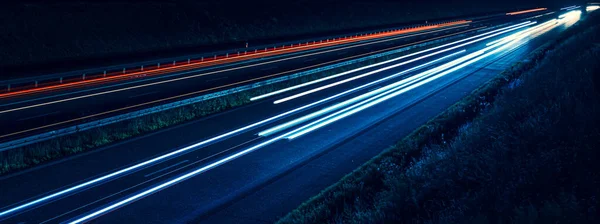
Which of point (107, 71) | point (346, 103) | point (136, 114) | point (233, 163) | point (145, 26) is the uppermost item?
point (145, 26)

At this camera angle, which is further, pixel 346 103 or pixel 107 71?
pixel 107 71

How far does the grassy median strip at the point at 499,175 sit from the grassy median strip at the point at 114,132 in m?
8.52

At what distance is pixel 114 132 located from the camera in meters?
18.0

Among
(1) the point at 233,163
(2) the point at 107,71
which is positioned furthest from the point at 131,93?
(1) the point at 233,163

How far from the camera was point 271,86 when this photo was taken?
85.0ft

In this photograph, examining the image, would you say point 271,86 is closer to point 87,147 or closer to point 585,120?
point 87,147

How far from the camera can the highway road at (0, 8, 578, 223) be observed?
11.7 meters

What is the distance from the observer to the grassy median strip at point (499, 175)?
24.9ft

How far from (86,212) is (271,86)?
15.2 m

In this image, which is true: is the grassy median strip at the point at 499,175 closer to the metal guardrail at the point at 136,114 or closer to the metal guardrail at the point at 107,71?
the metal guardrail at the point at 136,114

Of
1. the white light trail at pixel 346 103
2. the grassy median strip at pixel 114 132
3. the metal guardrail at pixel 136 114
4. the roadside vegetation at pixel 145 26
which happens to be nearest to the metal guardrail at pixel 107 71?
the roadside vegetation at pixel 145 26

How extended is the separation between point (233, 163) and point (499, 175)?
792 cm

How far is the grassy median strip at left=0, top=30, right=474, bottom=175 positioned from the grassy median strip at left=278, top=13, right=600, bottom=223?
852 cm

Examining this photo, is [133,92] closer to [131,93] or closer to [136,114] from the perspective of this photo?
[131,93]
